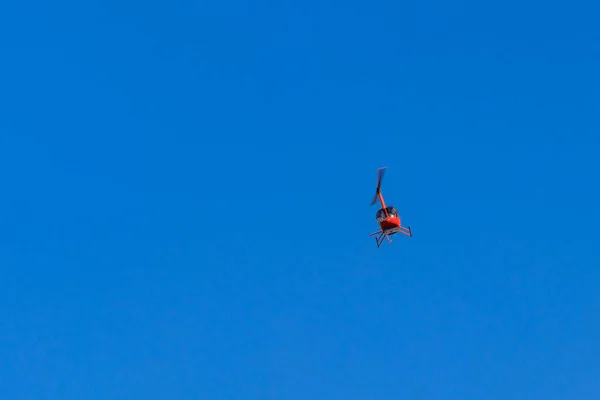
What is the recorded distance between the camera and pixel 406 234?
314 ft

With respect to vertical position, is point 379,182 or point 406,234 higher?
point 379,182

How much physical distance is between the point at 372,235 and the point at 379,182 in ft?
24.6

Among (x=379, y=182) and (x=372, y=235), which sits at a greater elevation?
(x=379, y=182)

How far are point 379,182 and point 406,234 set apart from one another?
794cm

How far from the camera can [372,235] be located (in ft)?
313

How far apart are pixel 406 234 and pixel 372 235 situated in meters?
4.59

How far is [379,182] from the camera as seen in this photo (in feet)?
320
